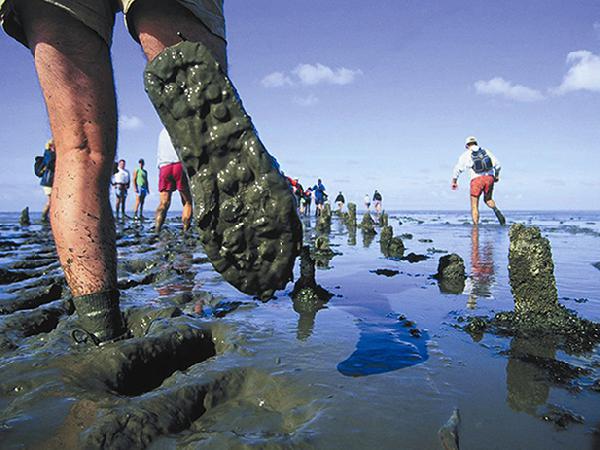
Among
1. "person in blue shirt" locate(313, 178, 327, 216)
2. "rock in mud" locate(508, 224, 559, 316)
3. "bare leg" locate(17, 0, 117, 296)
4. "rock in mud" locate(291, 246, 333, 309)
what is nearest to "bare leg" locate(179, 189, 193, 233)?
"rock in mud" locate(291, 246, 333, 309)

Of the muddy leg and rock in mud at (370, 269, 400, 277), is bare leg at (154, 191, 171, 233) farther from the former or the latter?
the muddy leg

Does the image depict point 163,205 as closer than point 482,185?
Yes

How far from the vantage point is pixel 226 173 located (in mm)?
1521

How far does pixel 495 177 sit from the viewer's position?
36.1ft

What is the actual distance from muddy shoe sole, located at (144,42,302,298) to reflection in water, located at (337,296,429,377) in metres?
0.51

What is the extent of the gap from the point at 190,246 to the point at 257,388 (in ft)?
18.4

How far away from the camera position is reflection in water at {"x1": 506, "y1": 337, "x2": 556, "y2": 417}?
52.9 inches

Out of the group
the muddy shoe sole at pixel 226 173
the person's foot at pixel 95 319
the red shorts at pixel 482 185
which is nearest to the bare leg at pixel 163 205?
the person's foot at pixel 95 319

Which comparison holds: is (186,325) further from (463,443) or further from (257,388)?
(463,443)

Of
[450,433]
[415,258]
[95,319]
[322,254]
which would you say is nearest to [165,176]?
[322,254]

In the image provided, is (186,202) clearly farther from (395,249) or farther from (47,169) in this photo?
(47,169)

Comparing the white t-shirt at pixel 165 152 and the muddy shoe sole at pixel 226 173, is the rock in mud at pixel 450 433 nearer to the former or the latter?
the muddy shoe sole at pixel 226 173

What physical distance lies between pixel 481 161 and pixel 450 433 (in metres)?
10.8

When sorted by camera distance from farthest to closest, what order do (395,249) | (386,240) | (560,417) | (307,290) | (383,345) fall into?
(386,240)
(395,249)
(307,290)
(383,345)
(560,417)
